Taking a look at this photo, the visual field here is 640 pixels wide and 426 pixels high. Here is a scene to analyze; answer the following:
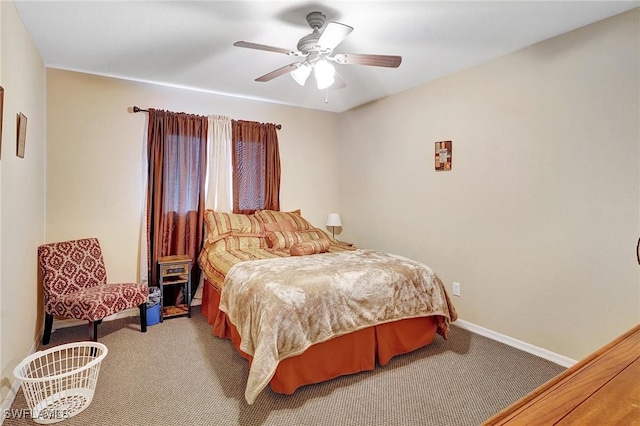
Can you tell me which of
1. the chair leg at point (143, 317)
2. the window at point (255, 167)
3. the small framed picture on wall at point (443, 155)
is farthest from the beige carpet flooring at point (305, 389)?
the window at point (255, 167)

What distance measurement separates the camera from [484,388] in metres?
2.24

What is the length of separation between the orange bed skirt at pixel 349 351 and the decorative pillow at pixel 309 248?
881 mm

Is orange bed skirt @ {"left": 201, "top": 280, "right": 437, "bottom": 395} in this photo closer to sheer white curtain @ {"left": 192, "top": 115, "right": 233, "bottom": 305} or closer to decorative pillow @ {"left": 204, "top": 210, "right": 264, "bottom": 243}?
decorative pillow @ {"left": 204, "top": 210, "right": 264, "bottom": 243}

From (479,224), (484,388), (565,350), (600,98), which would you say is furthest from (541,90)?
(484,388)

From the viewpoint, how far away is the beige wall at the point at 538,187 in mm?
2303

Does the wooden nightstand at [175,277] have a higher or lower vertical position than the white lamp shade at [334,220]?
lower

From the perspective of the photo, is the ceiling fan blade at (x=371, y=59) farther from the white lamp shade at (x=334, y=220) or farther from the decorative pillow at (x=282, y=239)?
the white lamp shade at (x=334, y=220)

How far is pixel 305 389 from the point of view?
2223 millimetres

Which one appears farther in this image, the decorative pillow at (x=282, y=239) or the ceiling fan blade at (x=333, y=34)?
the decorative pillow at (x=282, y=239)

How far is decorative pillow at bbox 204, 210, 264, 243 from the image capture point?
12.2ft

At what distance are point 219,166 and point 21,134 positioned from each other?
1.99 metres

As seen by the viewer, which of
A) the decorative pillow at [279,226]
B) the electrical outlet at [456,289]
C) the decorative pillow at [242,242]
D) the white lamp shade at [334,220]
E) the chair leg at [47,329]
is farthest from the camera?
the white lamp shade at [334,220]

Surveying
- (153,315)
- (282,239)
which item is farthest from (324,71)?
(153,315)

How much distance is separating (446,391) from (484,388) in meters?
0.27
